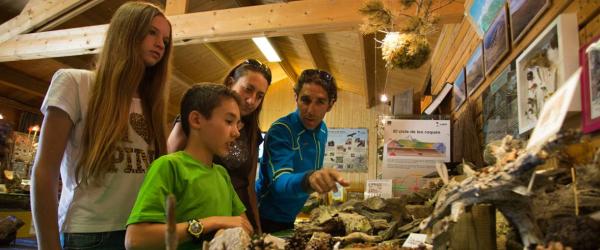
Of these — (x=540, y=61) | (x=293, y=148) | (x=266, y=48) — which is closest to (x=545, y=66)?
(x=540, y=61)

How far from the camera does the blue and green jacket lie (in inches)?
70.4

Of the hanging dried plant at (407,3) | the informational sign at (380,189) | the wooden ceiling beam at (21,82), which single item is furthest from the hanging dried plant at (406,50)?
the wooden ceiling beam at (21,82)

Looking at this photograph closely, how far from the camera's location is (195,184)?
1221mm

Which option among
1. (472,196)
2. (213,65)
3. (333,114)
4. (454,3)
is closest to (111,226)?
(472,196)

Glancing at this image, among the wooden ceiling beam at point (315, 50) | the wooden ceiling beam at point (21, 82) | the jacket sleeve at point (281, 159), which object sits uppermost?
the wooden ceiling beam at point (315, 50)

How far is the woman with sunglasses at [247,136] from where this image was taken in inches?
69.6

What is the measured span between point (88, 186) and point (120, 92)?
12.8 inches

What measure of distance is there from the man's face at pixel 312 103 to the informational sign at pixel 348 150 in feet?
33.5

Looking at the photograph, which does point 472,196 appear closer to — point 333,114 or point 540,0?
point 540,0

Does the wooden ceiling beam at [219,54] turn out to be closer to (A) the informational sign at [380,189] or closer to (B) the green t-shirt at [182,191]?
(A) the informational sign at [380,189]

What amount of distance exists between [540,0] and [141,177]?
1831 mm

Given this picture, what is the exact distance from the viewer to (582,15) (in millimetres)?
1485

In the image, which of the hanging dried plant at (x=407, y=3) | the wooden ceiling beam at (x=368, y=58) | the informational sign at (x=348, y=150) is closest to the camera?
the hanging dried plant at (x=407, y=3)

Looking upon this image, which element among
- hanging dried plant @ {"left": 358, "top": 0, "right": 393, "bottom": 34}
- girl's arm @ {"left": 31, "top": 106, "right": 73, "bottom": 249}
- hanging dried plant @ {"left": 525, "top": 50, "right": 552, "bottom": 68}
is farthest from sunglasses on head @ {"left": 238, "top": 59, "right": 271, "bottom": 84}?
hanging dried plant @ {"left": 358, "top": 0, "right": 393, "bottom": 34}
